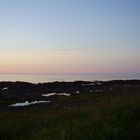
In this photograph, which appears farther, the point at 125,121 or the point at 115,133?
the point at 125,121

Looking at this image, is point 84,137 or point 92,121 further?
point 92,121

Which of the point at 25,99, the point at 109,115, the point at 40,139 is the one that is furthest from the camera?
the point at 25,99

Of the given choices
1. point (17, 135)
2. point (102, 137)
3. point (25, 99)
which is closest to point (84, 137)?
point (102, 137)

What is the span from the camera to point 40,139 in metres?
9.60

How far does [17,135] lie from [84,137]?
7.22 ft

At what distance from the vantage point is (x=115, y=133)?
10359mm

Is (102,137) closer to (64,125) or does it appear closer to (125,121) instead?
(64,125)

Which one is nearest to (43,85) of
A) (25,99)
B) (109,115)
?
(25,99)

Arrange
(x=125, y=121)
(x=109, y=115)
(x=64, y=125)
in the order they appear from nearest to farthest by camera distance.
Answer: (x=64, y=125)
(x=125, y=121)
(x=109, y=115)

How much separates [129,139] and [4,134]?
3545mm

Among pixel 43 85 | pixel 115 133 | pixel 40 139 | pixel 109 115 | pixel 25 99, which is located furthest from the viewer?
pixel 43 85

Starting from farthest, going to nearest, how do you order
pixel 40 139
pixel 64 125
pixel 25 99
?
pixel 25 99 < pixel 64 125 < pixel 40 139

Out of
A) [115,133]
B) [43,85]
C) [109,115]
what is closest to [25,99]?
[43,85]

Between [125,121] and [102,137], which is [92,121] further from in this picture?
[102,137]
